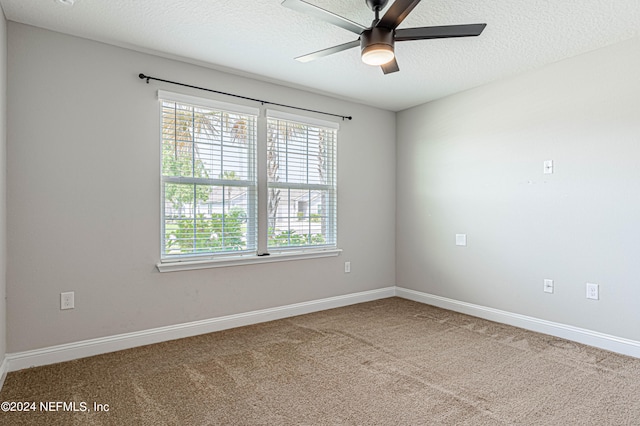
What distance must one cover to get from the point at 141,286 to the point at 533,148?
12.3ft

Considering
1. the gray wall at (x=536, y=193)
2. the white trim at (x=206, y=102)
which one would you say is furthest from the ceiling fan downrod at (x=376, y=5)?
the gray wall at (x=536, y=193)

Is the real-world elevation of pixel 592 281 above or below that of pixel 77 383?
above

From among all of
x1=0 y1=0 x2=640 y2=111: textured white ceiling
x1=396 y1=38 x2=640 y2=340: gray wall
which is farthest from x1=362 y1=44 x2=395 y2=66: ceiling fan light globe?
x1=396 y1=38 x2=640 y2=340: gray wall

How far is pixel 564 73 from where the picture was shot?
10.8ft

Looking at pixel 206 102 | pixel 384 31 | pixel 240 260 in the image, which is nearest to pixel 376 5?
pixel 384 31

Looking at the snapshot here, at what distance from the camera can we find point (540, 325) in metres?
3.46

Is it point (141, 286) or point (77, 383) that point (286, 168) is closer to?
point (141, 286)

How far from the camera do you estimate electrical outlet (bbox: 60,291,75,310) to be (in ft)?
9.17

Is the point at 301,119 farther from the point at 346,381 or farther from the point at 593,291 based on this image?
the point at 593,291

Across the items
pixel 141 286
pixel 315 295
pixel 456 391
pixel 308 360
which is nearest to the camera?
pixel 456 391

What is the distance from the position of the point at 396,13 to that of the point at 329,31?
864 mm

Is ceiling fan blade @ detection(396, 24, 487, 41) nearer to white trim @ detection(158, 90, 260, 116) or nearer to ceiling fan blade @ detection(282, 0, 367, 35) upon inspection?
ceiling fan blade @ detection(282, 0, 367, 35)

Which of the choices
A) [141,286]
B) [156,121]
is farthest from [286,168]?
[141,286]

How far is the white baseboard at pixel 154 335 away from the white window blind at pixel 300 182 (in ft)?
2.19
